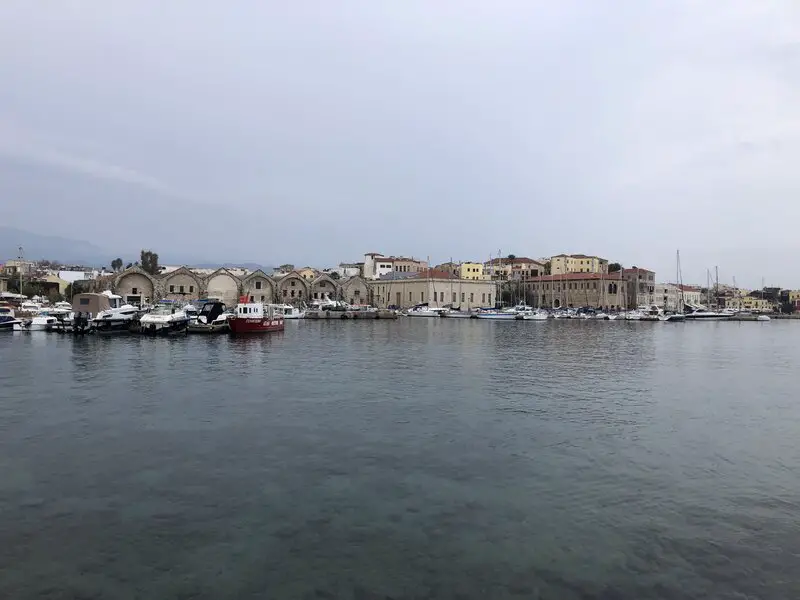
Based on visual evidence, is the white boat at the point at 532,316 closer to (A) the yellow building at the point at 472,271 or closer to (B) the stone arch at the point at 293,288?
(A) the yellow building at the point at 472,271

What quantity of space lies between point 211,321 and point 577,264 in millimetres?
86261

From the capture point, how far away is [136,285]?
7344 cm

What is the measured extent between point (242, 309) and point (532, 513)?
121 ft

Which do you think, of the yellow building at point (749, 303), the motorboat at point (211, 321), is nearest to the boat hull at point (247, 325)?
the motorboat at point (211, 321)

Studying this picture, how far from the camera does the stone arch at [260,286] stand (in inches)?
3278

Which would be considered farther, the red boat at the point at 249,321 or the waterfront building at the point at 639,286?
the waterfront building at the point at 639,286

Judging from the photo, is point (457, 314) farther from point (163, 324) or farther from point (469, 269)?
point (163, 324)

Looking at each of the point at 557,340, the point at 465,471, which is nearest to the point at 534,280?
the point at 557,340

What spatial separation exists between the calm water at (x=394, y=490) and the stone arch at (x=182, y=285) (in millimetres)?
59541

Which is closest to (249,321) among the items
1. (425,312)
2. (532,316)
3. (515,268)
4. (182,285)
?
(182,285)

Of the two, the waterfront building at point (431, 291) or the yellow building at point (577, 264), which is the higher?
the yellow building at point (577, 264)

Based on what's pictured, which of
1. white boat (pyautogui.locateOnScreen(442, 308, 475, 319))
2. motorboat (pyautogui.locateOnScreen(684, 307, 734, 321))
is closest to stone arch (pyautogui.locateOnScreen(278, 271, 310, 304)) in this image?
white boat (pyautogui.locateOnScreen(442, 308, 475, 319))

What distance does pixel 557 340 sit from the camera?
4112 centimetres

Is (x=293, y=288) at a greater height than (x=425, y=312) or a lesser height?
greater
